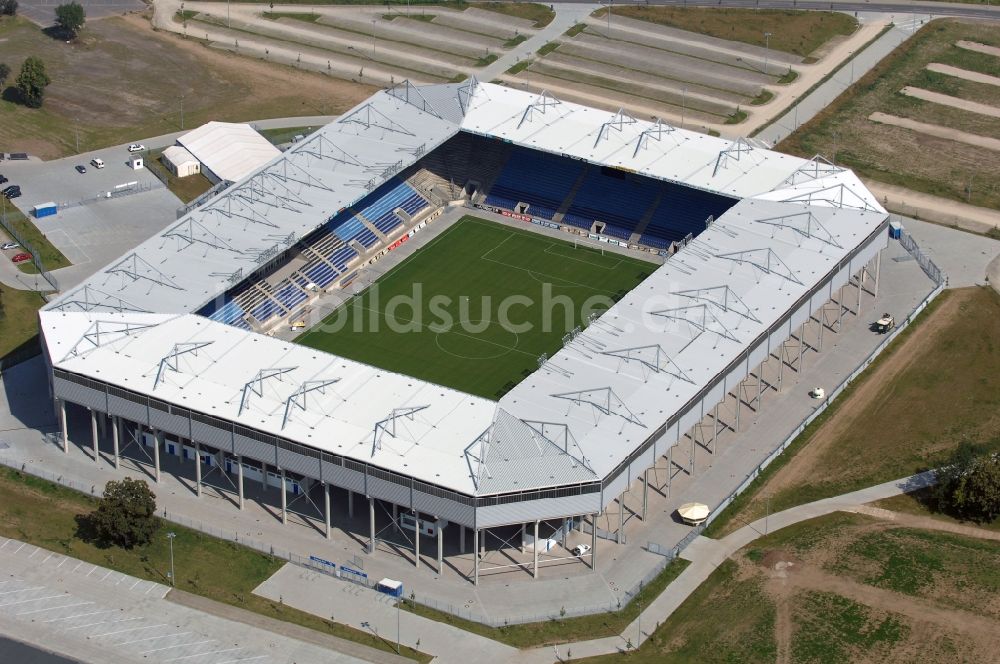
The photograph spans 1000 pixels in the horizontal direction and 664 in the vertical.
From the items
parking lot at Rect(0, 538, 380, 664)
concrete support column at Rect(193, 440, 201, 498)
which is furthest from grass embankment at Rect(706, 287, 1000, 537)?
concrete support column at Rect(193, 440, 201, 498)

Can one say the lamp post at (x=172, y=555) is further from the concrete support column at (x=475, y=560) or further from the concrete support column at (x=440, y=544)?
the concrete support column at (x=475, y=560)

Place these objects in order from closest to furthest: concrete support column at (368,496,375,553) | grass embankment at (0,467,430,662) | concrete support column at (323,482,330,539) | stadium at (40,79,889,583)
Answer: grass embankment at (0,467,430,662) → stadium at (40,79,889,583) → concrete support column at (368,496,375,553) → concrete support column at (323,482,330,539)

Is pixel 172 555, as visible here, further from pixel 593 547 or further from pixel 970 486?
pixel 970 486

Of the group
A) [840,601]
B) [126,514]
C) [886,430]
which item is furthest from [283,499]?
[886,430]

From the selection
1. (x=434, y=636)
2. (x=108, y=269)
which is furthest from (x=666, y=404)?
(x=108, y=269)

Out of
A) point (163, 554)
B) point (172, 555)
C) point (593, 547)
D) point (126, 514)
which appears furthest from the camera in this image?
point (163, 554)

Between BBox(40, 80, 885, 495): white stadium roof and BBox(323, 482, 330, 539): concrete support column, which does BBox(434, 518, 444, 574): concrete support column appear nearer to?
BBox(40, 80, 885, 495): white stadium roof

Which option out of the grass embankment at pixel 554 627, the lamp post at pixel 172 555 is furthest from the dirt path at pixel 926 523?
the lamp post at pixel 172 555
